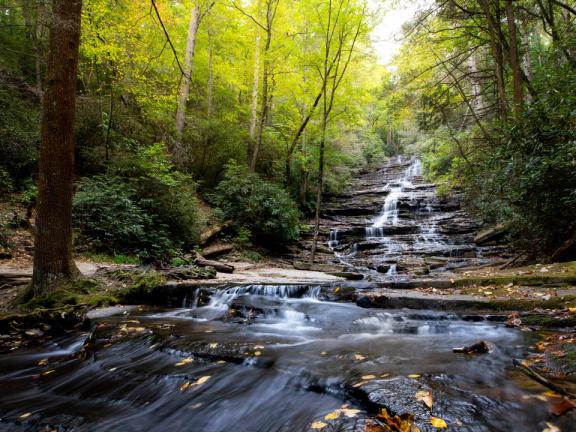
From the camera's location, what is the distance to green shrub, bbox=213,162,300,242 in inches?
535

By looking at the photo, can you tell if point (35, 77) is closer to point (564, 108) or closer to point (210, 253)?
point (210, 253)

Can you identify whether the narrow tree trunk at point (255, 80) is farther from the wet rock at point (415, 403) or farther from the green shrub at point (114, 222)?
the wet rock at point (415, 403)

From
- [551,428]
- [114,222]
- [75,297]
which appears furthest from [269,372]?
[114,222]

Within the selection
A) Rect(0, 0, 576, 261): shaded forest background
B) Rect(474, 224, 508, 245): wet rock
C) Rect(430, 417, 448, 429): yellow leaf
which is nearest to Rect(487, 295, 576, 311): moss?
Rect(0, 0, 576, 261): shaded forest background

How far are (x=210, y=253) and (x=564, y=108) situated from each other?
980 cm

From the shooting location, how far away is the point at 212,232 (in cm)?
1229

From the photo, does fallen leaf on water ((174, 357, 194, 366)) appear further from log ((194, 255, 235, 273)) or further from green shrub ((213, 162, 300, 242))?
green shrub ((213, 162, 300, 242))

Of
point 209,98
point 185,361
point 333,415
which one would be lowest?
point 185,361

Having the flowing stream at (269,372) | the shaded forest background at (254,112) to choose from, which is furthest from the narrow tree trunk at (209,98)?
the flowing stream at (269,372)

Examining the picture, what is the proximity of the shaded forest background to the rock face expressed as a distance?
142 cm

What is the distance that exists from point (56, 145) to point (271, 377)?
199 inches

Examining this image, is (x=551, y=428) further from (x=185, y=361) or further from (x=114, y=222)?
(x=114, y=222)

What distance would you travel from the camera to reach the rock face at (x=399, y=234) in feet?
37.8

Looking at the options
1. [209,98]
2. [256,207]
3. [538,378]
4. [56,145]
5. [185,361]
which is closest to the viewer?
[538,378]
